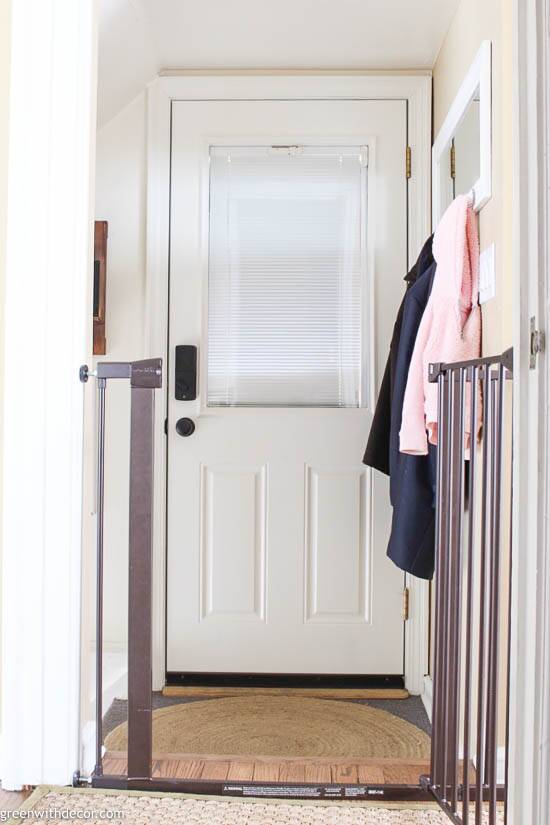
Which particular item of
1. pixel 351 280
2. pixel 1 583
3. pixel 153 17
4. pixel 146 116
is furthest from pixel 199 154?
pixel 1 583

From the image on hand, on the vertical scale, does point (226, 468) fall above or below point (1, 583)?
above

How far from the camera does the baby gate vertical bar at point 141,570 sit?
1.56m

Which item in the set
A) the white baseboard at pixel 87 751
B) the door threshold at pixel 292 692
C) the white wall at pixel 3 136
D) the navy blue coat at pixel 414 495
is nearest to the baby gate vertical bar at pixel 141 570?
the white baseboard at pixel 87 751

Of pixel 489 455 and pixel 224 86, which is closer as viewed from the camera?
pixel 489 455

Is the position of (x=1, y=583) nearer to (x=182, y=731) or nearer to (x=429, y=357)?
(x=182, y=731)

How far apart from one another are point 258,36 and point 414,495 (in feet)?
5.21

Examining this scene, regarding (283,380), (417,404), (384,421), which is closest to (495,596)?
(417,404)

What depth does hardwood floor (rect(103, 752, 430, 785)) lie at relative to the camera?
1752mm

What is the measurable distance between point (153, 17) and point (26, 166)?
1.00 meters

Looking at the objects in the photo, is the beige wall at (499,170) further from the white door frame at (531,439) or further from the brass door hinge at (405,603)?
the brass door hinge at (405,603)

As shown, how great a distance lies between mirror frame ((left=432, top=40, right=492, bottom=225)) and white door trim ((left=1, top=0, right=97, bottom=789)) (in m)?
1.00

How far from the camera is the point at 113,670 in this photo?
8.13 feet

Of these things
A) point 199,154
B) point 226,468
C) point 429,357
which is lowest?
point 226,468

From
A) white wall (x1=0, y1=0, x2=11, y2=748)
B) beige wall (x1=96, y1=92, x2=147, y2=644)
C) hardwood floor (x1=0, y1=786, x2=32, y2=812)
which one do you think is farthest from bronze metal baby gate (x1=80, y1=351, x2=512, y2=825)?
beige wall (x1=96, y1=92, x2=147, y2=644)
